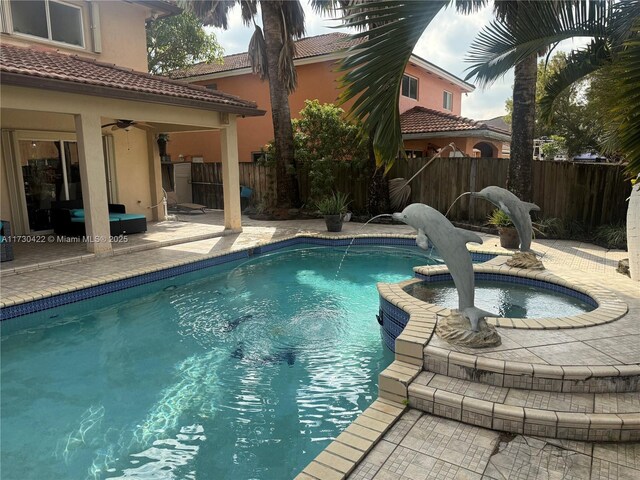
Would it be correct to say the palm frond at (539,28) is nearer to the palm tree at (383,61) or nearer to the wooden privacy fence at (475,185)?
the palm tree at (383,61)

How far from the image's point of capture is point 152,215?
15.0 m

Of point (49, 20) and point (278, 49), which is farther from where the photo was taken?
point (278, 49)

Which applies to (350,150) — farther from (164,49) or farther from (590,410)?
(164,49)

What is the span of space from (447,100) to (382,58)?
23.6 m

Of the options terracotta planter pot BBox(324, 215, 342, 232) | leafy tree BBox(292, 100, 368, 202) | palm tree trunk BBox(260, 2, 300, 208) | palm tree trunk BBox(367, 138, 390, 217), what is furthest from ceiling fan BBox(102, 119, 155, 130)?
palm tree trunk BBox(367, 138, 390, 217)

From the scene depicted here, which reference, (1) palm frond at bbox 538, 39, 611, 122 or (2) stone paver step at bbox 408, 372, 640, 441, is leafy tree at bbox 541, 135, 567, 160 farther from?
(2) stone paver step at bbox 408, 372, 640, 441

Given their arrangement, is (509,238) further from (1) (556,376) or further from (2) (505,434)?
(2) (505,434)

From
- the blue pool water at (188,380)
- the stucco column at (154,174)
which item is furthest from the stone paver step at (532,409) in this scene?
the stucco column at (154,174)

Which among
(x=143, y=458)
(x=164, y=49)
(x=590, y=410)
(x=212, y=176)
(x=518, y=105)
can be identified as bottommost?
(x=143, y=458)

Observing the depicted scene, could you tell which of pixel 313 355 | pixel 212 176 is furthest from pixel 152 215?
pixel 313 355

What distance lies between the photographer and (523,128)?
11148 millimetres

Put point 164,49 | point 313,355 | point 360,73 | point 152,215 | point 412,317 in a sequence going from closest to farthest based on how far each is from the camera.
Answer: point 360,73, point 412,317, point 313,355, point 152,215, point 164,49

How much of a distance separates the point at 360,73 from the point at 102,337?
5.31m

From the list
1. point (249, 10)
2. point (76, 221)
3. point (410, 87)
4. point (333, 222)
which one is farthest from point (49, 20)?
point (410, 87)
